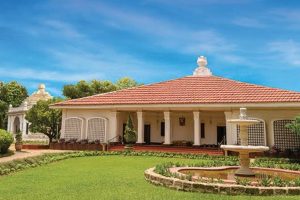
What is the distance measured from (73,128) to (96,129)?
6.82ft

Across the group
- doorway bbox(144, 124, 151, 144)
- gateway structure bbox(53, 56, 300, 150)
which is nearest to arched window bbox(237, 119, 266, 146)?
gateway structure bbox(53, 56, 300, 150)

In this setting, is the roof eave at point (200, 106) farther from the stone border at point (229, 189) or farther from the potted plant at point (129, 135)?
the stone border at point (229, 189)

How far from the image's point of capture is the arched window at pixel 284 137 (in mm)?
23031

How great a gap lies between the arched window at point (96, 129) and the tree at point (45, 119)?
679 centimetres

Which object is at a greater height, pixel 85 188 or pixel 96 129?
pixel 96 129

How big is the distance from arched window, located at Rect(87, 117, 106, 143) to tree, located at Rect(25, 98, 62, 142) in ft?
22.3

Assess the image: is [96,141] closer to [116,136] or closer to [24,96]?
[116,136]

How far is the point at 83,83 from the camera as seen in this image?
152 feet

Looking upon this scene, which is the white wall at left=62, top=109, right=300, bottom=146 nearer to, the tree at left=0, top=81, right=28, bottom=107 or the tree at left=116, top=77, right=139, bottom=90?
the tree at left=116, top=77, right=139, bottom=90

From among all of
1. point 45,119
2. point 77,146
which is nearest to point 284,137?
point 77,146

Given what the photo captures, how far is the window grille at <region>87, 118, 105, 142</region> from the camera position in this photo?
91.2ft

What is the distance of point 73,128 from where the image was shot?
28562 millimetres

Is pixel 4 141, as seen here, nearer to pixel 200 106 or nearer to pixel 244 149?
pixel 200 106

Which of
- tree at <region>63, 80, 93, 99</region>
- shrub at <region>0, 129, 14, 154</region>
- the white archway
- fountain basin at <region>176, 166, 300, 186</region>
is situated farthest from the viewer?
the white archway
